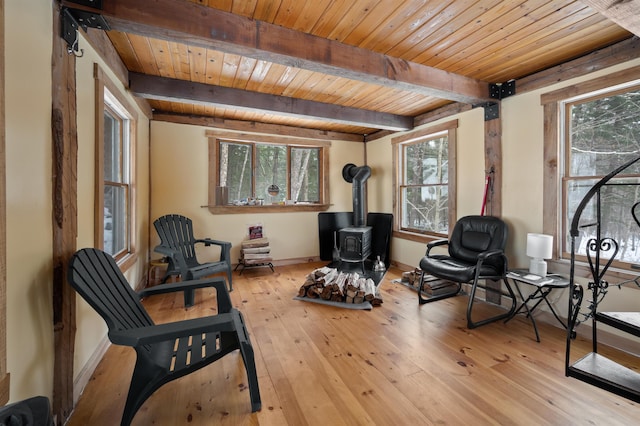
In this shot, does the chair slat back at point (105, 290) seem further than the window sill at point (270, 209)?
No

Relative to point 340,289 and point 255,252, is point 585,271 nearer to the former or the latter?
point 340,289

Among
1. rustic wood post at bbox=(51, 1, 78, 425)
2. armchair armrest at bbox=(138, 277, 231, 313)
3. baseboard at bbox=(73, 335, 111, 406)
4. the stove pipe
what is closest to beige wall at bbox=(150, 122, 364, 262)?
the stove pipe

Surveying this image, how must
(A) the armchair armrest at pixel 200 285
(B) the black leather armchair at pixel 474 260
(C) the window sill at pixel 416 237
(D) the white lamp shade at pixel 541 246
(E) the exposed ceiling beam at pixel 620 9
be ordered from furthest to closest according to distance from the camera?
(C) the window sill at pixel 416 237 < (B) the black leather armchair at pixel 474 260 < (D) the white lamp shade at pixel 541 246 < (A) the armchair armrest at pixel 200 285 < (E) the exposed ceiling beam at pixel 620 9

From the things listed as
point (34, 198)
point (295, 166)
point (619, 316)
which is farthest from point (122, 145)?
point (619, 316)

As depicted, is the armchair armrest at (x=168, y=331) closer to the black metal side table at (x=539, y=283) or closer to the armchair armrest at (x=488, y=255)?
the armchair armrest at (x=488, y=255)

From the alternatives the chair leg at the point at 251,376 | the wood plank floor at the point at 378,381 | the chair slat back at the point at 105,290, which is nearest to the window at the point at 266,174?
the wood plank floor at the point at 378,381

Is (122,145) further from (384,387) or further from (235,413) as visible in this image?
(384,387)

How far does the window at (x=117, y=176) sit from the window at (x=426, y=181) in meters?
3.69

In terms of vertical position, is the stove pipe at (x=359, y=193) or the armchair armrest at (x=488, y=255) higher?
the stove pipe at (x=359, y=193)

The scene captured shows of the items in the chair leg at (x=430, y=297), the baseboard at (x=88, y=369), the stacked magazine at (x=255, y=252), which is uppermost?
the stacked magazine at (x=255, y=252)

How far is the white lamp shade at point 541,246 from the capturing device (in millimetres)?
2549

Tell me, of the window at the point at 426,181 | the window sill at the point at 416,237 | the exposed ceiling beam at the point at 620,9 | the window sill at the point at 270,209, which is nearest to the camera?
the exposed ceiling beam at the point at 620,9

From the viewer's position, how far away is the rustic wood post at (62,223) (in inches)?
59.3

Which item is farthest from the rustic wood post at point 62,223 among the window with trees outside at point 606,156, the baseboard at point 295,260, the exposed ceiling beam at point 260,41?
the window with trees outside at point 606,156
